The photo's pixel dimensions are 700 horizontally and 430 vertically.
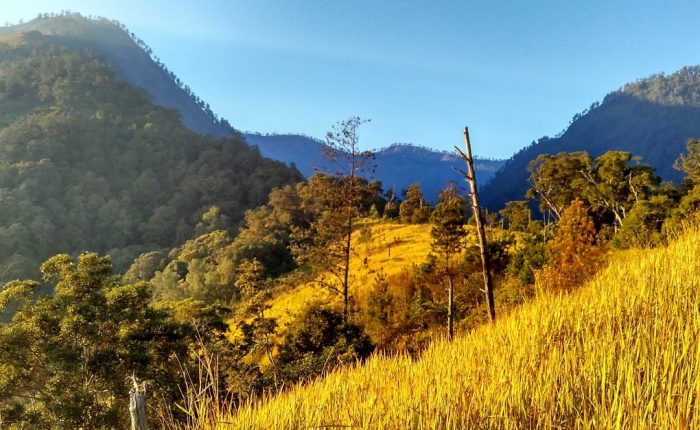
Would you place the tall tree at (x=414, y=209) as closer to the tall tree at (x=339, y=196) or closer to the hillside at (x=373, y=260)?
the hillside at (x=373, y=260)

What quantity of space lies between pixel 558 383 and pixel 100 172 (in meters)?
112

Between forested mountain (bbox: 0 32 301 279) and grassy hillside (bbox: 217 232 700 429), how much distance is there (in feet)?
234

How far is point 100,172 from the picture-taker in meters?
98.1

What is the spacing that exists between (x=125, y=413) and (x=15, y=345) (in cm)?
394

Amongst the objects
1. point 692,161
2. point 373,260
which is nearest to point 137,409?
point 373,260

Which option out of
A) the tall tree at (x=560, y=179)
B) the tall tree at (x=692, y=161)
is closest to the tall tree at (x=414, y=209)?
the tall tree at (x=560, y=179)

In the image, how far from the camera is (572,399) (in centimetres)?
215

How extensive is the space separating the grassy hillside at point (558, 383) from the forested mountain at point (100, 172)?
71.3 meters

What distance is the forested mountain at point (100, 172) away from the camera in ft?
241

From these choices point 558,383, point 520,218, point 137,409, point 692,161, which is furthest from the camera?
point 520,218

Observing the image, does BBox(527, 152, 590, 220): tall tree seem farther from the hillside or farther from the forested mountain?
the forested mountain

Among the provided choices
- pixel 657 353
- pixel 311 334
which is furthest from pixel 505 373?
pixel 311 334

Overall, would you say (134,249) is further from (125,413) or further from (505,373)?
(505,373)

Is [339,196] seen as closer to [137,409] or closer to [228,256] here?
[137,409]
